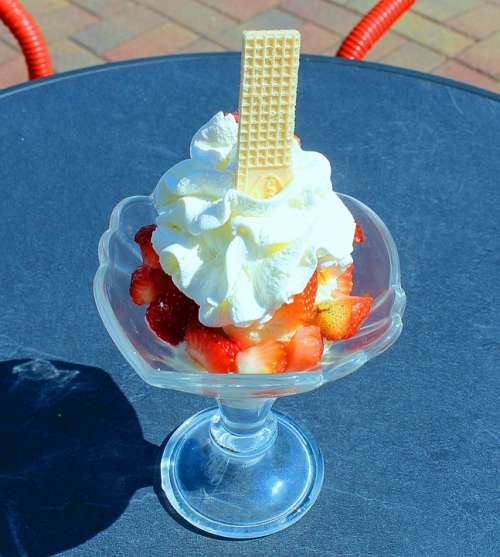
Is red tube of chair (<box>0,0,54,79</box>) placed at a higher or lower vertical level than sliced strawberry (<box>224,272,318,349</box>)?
lower

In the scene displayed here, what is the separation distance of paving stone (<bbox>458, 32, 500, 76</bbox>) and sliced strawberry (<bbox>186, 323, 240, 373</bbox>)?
2.32 meters

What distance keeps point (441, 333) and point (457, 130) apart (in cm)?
55

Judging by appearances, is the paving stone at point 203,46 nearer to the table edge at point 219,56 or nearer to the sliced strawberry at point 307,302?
the table edge at point 219,56

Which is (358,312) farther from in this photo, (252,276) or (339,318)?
(252,276)

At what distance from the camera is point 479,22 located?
322 centimetres

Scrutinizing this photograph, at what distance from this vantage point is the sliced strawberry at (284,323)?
103 cm

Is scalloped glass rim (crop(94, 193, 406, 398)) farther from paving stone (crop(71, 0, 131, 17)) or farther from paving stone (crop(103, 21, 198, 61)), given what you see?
paving stone (crop(71, 0, 131, 17))

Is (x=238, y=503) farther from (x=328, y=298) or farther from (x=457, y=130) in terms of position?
(x=457, y=130)

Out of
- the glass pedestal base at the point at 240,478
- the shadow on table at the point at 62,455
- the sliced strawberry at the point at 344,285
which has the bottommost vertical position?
the glass pedestal base at the point at 240,478

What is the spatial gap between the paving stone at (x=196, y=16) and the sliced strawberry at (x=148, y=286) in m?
2.22

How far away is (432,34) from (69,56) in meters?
1.36

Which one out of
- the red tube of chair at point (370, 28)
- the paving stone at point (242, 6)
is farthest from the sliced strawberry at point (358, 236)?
the paving stone at point (242, 6)

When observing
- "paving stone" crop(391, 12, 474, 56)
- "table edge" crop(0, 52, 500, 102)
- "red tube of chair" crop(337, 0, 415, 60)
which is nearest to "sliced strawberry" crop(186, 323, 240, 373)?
"table edge" crop(0, 52, 500, 102)

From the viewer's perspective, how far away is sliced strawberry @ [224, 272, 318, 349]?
1.03 metres
